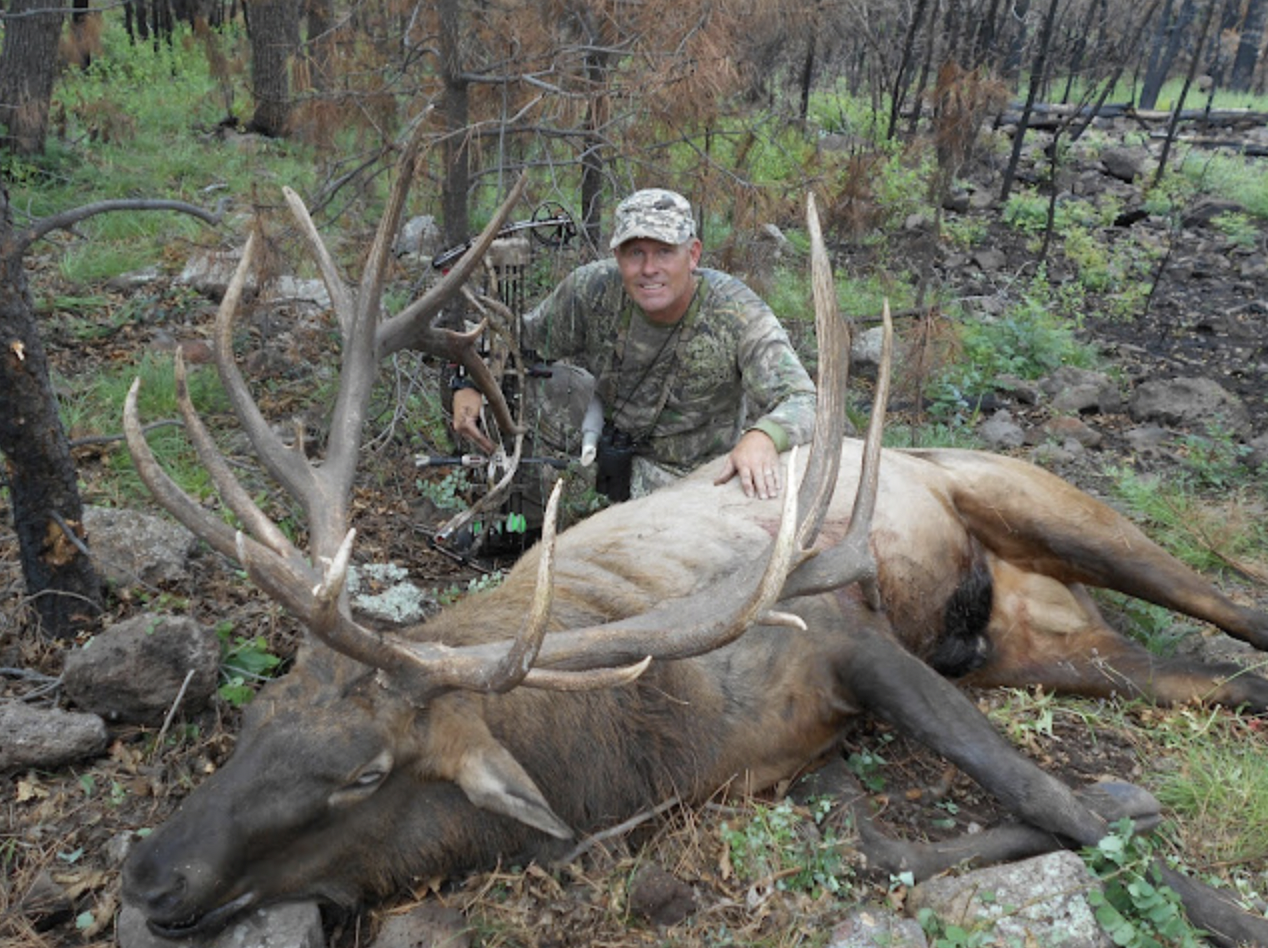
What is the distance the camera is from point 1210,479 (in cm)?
570

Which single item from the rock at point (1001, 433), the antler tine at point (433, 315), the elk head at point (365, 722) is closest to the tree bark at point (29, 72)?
the antler tine at point (433, 315)

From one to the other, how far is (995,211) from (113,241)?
866 cm

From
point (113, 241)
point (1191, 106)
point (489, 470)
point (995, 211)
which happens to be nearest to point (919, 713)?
point (489, 470)

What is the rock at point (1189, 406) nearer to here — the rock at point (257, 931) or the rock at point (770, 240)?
the rock at point (770, 240)

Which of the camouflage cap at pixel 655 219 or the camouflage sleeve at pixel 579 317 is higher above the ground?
the camouflage cap at pixel 655 219

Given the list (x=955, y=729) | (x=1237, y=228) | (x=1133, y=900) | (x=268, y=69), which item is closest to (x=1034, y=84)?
(x=1237, y=228)

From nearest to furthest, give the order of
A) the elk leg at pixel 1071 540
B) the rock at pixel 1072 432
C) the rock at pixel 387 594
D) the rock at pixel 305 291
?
the rock at pixel 387 594
the elk leg at pixel 1071 540
the rock at pixel 1072 432
the rock at pixel 305 291

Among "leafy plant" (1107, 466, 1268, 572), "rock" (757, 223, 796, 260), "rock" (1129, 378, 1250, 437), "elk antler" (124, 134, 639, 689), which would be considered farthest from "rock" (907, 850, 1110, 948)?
"rock" (1129, 378, 1250, 437)

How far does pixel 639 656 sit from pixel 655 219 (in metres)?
2.13

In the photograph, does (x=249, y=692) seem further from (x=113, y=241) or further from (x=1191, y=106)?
(x=1191, y=106)

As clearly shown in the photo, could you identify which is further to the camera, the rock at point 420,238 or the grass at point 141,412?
the rock at point 420,238

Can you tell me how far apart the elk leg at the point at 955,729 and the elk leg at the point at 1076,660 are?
86 cm

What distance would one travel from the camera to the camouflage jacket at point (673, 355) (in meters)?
4.61

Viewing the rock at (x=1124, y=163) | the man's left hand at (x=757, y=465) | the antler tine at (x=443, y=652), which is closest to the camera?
the antler tine at (x=443, y=652)
